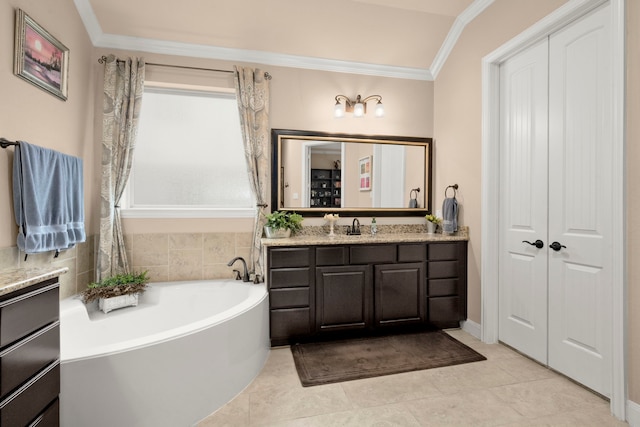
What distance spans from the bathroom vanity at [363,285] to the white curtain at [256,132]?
365mm

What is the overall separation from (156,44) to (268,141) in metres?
1.30

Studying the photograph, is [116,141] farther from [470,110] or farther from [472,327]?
[472,327]

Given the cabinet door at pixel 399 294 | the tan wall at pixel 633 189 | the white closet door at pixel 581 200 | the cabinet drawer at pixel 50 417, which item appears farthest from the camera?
the cabinet door at pixel 399 294

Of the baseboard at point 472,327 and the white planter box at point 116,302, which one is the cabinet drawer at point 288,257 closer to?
the white planter box at point 116,302

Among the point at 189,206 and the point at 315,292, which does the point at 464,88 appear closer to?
the point at 315,292

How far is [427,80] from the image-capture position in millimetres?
3455

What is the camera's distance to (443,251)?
2898mm

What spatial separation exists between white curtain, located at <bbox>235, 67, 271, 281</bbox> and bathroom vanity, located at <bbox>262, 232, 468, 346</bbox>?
36 centimetres

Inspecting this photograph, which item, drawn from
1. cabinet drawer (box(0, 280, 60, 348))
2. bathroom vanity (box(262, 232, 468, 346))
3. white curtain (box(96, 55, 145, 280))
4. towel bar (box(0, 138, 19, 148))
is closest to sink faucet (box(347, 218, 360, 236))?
bathroom vanity (box(262, 232, 468, 346))

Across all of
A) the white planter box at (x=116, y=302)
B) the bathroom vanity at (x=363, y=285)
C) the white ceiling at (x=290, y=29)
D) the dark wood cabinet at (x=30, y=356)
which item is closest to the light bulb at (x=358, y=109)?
the white ceiling at (x=290, y=29)

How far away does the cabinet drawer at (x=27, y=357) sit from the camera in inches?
40.5

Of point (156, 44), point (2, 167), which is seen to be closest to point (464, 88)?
point (156, 44)

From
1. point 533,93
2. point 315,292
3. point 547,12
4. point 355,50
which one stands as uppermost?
point 355,50

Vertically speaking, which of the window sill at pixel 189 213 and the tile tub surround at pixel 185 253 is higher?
the window sill at pixel 189 213
